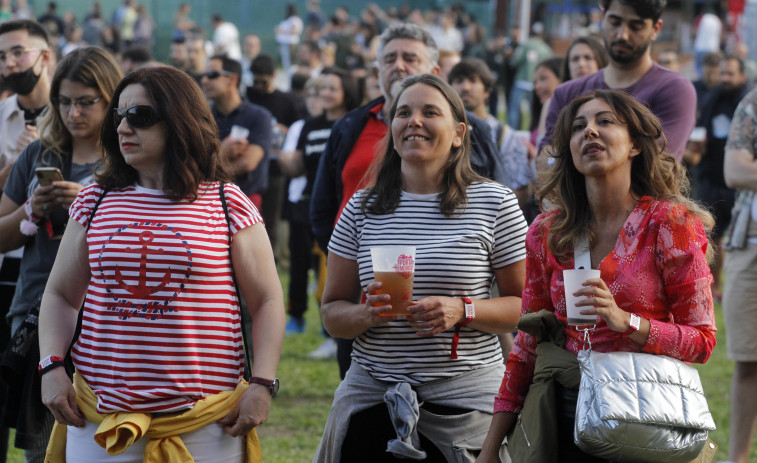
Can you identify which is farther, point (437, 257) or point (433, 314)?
point (437, 257)

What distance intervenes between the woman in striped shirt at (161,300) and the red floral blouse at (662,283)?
1.11m

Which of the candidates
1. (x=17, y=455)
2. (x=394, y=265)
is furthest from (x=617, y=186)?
(x=17, y=455)

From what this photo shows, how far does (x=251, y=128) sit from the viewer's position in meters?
7.83

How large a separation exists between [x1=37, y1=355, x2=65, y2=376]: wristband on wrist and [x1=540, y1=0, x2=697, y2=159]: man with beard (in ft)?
8.32

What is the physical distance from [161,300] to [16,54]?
281 centimetres

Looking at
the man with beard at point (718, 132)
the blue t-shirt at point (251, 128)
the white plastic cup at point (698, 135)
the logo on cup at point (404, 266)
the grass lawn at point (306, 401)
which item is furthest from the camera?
the man with beard at point (718, 132)

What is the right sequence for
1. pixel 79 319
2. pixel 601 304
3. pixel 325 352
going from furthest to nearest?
1. pixel 325 352
2. pixel 79 319
3. pixel 601 304

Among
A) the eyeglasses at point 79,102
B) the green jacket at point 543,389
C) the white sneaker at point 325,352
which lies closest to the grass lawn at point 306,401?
the white sneaker at point 325,352

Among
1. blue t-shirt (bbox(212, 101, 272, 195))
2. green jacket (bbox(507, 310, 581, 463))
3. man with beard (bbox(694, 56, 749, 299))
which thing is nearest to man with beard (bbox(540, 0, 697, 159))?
green jacket (bbox(507, 310, 581, 463))

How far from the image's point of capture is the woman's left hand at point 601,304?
2.88 m

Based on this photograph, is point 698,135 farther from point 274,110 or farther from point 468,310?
point 468,310

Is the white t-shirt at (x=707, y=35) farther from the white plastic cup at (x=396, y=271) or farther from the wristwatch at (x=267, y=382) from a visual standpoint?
the wristwatch at (x=267, y=382)

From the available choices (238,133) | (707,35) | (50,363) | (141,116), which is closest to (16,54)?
(238,133)

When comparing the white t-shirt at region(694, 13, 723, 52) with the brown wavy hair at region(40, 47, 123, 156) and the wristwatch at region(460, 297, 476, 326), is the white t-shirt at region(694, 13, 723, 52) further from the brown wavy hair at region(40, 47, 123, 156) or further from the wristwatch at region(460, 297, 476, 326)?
the wristwatch at region(460, 297, 476, 326)
